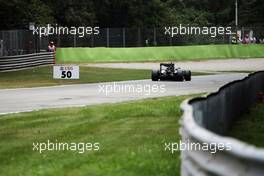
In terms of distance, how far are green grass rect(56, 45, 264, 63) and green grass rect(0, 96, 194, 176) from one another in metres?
32.3

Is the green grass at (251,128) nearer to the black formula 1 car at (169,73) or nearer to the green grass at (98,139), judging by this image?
the green grass at (98,139)

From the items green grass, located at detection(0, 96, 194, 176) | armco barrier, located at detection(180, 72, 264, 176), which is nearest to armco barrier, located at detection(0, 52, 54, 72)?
green grass, located at detection(0, 96, 194, 176)

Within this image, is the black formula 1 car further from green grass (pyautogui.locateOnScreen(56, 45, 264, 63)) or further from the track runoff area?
green grass (pyautogui.locateOnScreen(56, 45, 264, 63))

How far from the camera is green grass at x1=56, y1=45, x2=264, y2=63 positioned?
4797 cm

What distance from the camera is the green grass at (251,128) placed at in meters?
10.6

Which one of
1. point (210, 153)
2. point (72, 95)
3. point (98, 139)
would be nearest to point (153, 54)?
point (72, 95)

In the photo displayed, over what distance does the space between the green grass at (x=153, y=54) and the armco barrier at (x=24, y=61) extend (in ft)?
7.87

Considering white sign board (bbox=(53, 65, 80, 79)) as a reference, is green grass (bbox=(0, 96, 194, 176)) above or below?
below

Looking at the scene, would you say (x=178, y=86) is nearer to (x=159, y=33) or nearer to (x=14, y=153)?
(x=14, y=153)

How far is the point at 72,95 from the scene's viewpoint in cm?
2103

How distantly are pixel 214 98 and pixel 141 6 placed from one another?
7961 cm

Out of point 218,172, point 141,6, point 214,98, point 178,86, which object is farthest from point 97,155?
point 141,6

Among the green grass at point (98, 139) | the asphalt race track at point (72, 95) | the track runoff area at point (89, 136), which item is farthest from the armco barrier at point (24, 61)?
the green grass at point (98, 139)

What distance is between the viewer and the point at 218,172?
15.2 feet
